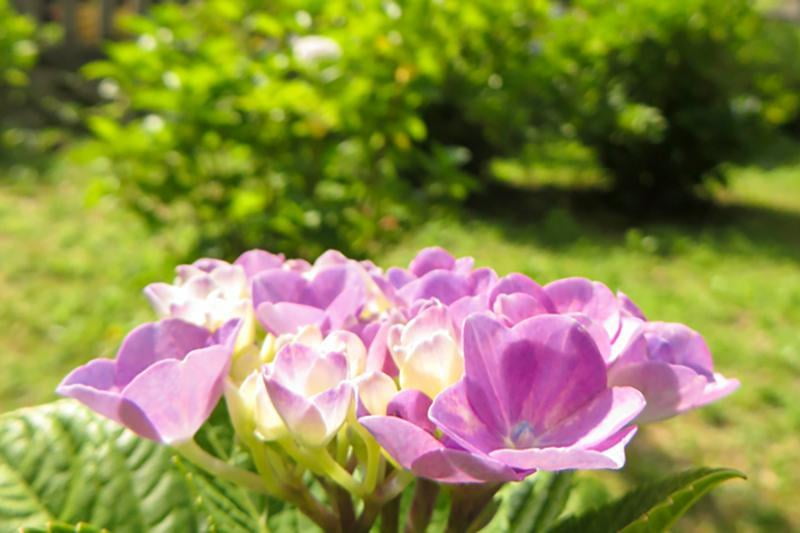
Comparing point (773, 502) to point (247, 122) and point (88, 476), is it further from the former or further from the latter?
point (88, 476)

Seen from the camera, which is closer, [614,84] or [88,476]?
[88,476]

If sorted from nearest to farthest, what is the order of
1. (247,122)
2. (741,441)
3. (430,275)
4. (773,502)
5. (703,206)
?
(430,275) < (247,122) < (773,502) < (741,441) < (703,206)

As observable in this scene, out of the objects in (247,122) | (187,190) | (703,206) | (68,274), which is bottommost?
(703,206)

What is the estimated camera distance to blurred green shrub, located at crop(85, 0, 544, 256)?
237cm

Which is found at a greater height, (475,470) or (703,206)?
(475,470)

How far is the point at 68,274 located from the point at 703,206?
17.1ft

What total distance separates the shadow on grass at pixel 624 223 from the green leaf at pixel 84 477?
565 centimetres

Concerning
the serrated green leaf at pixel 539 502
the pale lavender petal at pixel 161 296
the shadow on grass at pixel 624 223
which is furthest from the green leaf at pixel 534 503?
the shadow on grass at pixel 624 223

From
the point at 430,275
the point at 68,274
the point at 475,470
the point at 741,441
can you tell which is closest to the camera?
the point at 475,470

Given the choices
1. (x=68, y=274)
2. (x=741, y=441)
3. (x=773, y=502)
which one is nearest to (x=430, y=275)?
(x=773, y=502)

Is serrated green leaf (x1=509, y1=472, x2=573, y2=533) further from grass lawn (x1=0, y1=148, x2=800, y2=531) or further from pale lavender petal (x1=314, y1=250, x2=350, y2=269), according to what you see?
grass lawn (x1=0, y1=148, x2=800, y2=531)

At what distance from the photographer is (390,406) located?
25.0 inches

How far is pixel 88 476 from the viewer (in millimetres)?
834

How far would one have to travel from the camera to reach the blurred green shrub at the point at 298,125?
2369 millimetres
